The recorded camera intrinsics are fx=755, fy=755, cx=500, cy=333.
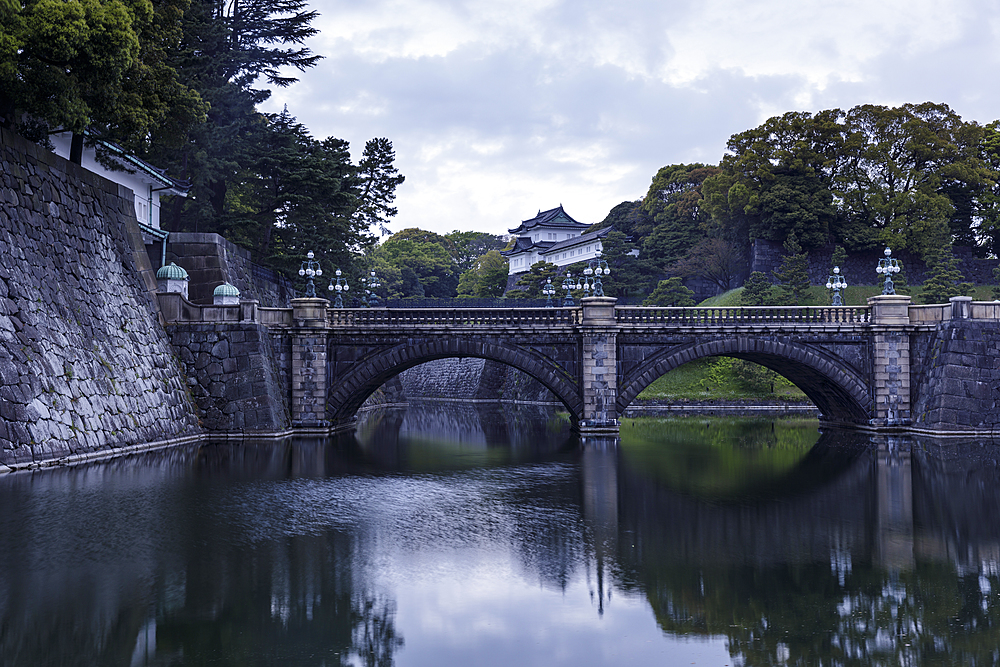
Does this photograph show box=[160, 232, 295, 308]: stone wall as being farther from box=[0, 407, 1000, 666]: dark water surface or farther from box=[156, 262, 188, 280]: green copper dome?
box=[0, 407, 1000, 666]: dark water surface

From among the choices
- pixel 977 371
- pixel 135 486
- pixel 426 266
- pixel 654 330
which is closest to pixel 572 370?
pixel 654 330

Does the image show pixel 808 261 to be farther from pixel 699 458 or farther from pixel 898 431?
pixel 699 458

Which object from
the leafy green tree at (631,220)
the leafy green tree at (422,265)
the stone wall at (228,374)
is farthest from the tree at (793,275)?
the leafy green tree at (422,265)

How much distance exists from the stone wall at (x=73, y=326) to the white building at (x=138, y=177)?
3015 mm

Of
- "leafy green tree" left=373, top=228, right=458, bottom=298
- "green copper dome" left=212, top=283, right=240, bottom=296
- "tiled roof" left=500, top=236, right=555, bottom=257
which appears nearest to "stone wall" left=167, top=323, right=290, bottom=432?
"green copper dome" left=212, top=283, right=240, bottom=296

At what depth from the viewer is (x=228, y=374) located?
32938 mm

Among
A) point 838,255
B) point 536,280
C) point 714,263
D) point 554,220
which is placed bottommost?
point 838,255

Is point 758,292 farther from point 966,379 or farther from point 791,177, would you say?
point 966,379

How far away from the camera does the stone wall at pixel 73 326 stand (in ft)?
72.6

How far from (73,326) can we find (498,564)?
63.3ft

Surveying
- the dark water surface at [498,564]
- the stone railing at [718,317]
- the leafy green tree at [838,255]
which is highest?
the leafy green tree at [838,255]

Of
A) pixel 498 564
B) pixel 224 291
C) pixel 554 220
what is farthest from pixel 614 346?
pixel 554 220

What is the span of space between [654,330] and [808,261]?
34.8m

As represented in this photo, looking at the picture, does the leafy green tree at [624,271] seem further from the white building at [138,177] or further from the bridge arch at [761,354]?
the white building at [138,177]
